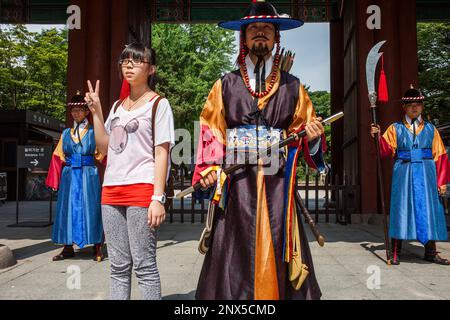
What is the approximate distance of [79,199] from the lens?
17.6 feet

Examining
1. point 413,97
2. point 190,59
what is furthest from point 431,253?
point 190,59

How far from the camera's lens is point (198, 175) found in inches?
107

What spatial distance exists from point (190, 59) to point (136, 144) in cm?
2616

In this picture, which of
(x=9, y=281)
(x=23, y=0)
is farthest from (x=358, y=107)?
(x=23, y=0)

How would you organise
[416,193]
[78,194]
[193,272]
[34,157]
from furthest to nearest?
[34,157], [78,194], [416,193], [193,272]

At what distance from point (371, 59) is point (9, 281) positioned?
467cm

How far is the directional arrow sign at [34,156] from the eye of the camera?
915 cm

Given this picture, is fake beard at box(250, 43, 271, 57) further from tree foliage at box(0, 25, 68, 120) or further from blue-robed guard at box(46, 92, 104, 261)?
tree foliage at box(0, 25, 68, 120)

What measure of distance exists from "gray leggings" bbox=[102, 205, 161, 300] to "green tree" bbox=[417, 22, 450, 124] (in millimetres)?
22684

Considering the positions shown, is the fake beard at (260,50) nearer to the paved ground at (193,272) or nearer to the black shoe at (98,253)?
the paved ground at (193,272)

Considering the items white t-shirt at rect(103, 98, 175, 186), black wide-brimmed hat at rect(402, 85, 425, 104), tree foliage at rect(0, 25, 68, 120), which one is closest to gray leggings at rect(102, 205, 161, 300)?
white t-shirt at rect(103, 98, 175, 186)

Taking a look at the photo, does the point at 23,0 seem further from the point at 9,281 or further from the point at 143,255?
the point at 143,255

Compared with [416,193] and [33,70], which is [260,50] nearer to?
[416,193]

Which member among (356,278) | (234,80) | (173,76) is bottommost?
(356,278)
